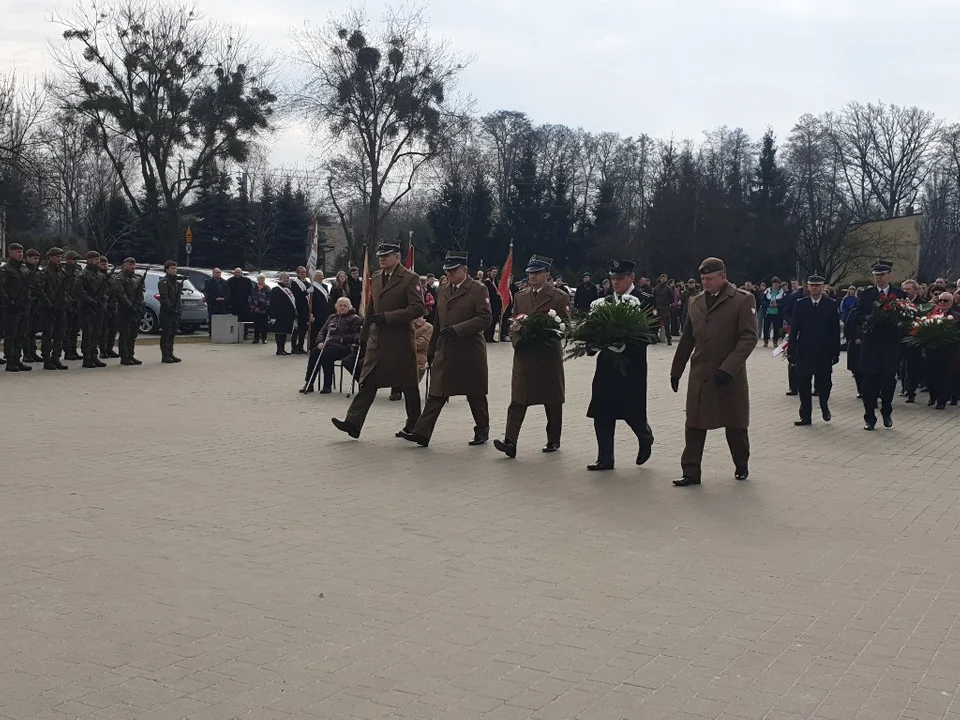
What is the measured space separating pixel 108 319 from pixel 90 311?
1115 millimetres

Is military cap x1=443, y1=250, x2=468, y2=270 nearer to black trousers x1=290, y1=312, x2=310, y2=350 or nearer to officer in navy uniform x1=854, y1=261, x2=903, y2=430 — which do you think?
officer in navy uniform x1=854, y1=261, x2=903, y2=430

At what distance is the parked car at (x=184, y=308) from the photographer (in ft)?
95.9

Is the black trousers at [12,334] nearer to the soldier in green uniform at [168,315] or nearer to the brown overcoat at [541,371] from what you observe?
the soldier in green uniform at [168,315]

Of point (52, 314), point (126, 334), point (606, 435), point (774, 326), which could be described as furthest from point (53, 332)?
point (774, 326)

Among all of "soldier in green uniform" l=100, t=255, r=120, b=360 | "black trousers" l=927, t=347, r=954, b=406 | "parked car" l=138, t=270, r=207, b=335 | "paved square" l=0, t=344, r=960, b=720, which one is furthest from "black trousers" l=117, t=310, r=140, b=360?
"black trousers" l=927, t=347, r=954, b=406

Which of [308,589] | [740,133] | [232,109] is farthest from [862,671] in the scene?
[740,133]

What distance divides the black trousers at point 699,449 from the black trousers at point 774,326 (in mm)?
24721

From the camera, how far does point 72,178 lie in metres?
71.0

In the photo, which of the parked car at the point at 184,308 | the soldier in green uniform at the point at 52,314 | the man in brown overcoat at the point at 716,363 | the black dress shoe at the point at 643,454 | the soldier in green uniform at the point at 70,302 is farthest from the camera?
the parked car at the point at 184,308

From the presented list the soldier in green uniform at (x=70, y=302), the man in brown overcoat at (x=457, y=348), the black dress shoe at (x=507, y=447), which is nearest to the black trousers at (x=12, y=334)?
the soldier in green uniform at (x=70, y=302)

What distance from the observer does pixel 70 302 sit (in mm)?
20172

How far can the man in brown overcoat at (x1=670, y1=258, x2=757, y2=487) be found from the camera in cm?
995

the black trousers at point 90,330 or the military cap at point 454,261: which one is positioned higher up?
the military cap at point 454,261

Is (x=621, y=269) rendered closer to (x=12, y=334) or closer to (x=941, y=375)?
(x=941, y=375)
